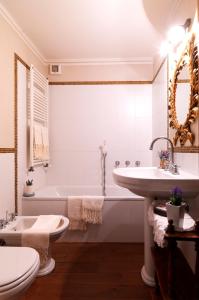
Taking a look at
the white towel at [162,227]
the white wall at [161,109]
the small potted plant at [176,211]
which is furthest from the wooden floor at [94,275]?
the white wall at [161,109]

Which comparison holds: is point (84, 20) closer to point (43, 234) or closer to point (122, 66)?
point (122, 66)

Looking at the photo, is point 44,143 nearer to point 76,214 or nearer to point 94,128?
point 94,128

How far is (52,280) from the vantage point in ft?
6.09

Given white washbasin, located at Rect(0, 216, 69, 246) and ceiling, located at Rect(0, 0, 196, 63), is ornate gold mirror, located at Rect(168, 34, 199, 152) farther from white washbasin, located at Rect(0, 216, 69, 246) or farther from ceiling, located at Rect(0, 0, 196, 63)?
white washbasin, located at Rect(0, 216, 69, 246)

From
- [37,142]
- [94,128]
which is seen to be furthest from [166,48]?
[37,142]

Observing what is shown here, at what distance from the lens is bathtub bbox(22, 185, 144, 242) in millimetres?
2512

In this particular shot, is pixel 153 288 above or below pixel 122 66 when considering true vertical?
below

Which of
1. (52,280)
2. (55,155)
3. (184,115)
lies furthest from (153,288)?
(55,155)

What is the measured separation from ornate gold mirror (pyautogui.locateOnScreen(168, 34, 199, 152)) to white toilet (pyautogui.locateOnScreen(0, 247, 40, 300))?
1232 millimetres

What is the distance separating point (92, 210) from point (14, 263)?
4.21 ft

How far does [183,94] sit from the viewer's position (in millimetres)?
1738

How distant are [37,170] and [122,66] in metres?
1.89

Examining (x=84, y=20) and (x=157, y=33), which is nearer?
(x=84, y=20)

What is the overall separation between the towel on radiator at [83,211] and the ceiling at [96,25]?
184cm
